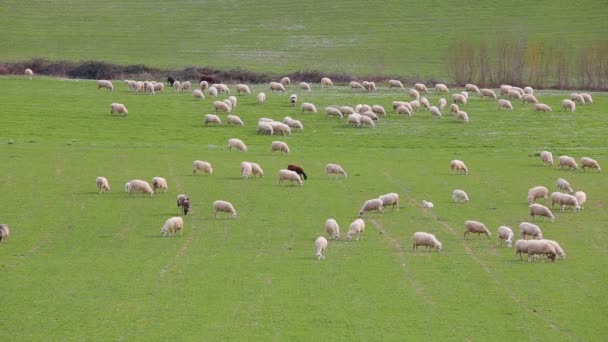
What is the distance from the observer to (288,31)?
3922 inches

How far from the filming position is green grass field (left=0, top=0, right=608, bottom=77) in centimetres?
8900

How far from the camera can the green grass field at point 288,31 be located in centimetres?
8900

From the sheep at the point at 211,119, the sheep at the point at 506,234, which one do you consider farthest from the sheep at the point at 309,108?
the sheep at the point at 506,234

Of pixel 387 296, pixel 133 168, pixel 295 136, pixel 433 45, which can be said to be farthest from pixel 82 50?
pixel 387 296

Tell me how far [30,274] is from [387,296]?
8.66 m

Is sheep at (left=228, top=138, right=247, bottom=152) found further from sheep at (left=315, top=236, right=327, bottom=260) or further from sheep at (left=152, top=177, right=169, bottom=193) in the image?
sheep at (left=315, top=236, right=327, bottom=260)

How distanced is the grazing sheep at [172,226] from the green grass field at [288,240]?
580mm

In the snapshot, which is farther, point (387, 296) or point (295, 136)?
point (295, 136)

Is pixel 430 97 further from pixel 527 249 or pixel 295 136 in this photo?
pixel 527 249

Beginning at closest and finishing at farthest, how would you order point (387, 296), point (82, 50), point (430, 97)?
point (387, 296)
point (430, 97)
point (82, 50)

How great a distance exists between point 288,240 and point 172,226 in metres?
3.39

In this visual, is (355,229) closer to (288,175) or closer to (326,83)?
(288,175)

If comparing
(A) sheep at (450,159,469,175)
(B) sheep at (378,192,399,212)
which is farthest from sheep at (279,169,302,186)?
(A) sheep at (450,159,469,175)

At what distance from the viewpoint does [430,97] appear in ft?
217
